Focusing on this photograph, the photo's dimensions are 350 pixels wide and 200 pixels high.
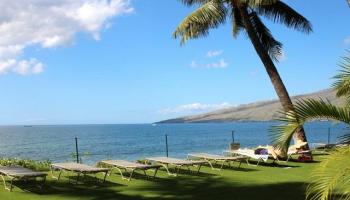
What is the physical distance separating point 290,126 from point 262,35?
13042 mm

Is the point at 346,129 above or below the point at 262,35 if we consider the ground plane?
below

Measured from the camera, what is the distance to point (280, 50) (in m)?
19.4

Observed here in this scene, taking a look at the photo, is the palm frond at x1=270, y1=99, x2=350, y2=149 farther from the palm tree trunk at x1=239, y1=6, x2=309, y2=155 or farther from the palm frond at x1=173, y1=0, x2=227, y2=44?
the palm frond at x1=173, y1=0, x2=227, y2=44

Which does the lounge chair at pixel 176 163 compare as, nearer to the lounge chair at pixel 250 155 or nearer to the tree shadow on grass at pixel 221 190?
the tree shadow on grass at pixel 221 190

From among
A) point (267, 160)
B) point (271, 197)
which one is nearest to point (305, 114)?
point (271, 197)

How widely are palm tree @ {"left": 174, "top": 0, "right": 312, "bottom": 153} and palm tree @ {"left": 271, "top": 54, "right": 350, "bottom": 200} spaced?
1053 centimetres

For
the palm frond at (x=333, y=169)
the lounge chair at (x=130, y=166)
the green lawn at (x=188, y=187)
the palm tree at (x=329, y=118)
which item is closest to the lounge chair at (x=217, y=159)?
the green lawn at (x=188, y=187)

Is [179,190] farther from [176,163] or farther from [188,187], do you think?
[176,163]

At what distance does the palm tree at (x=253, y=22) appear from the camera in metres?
17.4

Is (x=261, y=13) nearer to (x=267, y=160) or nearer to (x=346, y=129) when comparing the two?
(x=267, y=160)

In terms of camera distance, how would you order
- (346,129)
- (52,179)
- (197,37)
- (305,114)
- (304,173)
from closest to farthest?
(305,114)
(346,129)
(52,179)
(304,173)
(197,37)

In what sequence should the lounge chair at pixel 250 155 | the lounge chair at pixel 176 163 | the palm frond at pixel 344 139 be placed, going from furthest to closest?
the lounge chair at pixel 250 155
the lounge chair at pixel 176 163
the palm frond at pixel 344 139

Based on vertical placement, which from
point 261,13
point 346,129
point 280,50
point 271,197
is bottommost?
point 271,197

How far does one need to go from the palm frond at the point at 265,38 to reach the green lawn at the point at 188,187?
256 inches
